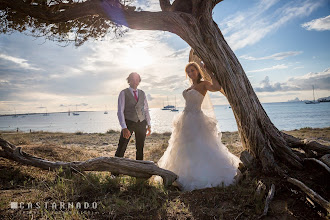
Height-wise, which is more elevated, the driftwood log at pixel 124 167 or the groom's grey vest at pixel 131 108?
the groom's grey vest at pixel 131 108

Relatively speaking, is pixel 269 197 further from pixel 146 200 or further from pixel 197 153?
pixel 146 200

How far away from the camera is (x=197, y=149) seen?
13.0 feet

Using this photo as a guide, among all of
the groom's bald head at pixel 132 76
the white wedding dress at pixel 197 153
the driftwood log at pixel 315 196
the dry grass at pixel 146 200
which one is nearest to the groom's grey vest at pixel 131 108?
the groom's bald head at pixel 132 76

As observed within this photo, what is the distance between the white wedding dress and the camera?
A: 363 cm

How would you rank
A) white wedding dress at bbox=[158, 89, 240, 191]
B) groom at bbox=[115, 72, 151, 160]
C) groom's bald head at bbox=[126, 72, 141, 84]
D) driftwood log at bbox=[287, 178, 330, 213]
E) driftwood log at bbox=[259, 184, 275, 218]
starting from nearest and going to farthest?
driftwood log at bbox=[287, 178, 330, 213], driftwood log at bbox=[259, 184, 275, 218], white wedding dress at bbox=[158, 89, 240, 191], groom at bbox=[115, 72, 151, 160], groom's bald head at bbox=[126, 72, 141, 84]

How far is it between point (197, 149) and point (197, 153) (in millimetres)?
83

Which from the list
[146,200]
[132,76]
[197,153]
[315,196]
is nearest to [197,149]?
[197,153]

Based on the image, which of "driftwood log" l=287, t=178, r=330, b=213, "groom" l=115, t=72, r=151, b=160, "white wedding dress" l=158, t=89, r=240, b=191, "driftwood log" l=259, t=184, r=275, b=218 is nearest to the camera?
"driftwood log" l=287, t=178, r=330, b=213

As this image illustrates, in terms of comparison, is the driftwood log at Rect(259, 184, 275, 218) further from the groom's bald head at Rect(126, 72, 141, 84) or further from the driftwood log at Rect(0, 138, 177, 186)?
the groom's bald head at Rect(126, 72, 141, 84)

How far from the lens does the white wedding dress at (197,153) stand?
11.9 ft

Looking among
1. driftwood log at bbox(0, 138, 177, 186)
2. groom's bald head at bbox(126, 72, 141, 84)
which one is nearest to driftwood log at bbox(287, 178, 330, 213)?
driftwood log at bbox(0, 138, 177, 186)

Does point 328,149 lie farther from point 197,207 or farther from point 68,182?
point 68,182

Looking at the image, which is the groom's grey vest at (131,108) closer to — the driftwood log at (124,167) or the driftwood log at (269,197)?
the driftwood log at (124,167)

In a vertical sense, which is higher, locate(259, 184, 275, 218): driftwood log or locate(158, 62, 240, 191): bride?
locate(158, 62, 240, 191): bride
